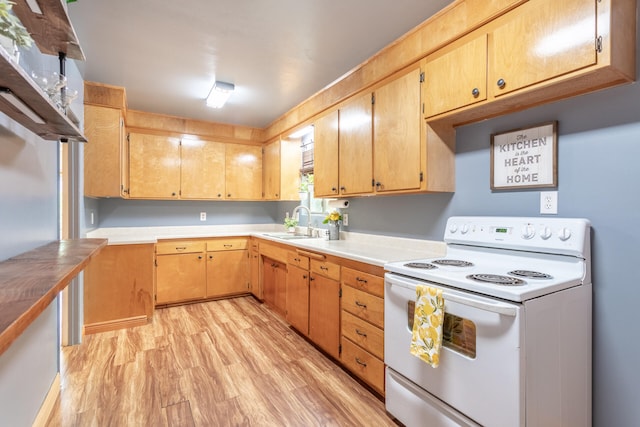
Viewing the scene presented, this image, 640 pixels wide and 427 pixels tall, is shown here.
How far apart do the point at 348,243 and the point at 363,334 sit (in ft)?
3.42

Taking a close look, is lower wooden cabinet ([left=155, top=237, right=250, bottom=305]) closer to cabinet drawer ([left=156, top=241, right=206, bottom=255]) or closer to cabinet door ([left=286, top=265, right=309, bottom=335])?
cabinet drawer ([left=156, top=241, right=206, bottom=255])

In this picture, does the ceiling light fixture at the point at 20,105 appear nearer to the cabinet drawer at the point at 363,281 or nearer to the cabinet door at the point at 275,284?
the cabinet drawer at the point at 363,281

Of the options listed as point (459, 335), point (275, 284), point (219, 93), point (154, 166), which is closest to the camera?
point (459, 335)

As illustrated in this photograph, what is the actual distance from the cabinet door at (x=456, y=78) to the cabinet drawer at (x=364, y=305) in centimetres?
123

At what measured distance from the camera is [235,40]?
Answer: 2.24 metres

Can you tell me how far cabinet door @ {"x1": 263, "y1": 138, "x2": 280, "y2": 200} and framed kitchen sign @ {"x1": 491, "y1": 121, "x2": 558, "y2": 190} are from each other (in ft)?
9.28

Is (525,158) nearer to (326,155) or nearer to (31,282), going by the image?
(326,155)

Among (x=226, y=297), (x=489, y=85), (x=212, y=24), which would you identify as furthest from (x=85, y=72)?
(x=489, y=85)

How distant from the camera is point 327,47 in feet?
7.61

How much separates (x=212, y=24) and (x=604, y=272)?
259 cm

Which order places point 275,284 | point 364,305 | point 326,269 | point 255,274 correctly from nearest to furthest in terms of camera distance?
point 364,305
point 326,269
point 275,284
point 255,274

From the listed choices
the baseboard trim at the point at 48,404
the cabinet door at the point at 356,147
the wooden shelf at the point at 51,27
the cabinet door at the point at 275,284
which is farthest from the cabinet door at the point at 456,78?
the baseboard trim at the point at 48,404

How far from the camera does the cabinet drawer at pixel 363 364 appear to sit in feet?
6.44

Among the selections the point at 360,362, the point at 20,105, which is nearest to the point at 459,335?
the point at 360,362
